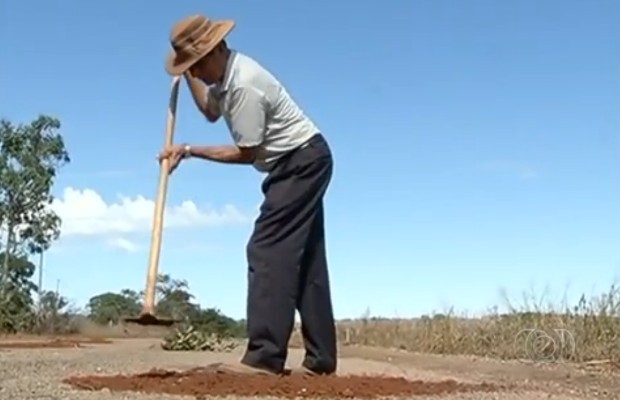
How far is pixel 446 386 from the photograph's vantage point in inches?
226

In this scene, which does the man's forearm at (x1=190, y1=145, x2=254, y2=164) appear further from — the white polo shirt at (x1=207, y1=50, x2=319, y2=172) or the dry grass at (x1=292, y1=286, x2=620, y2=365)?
the dry grass at (x1=292, y1=286, x2=620, y2=365)

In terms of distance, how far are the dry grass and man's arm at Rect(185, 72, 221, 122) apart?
4.86 meters

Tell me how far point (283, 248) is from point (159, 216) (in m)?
0.70

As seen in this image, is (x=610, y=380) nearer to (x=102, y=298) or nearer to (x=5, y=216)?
(x=5, y=216)

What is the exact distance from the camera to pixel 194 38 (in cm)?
545

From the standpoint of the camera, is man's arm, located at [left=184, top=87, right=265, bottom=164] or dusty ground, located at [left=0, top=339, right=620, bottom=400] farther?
man's arm, located at [left=184, top=87, right=265, bottom=164]

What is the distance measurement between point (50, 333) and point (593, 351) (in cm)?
1629

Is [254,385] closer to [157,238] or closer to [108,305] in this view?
[157,238]

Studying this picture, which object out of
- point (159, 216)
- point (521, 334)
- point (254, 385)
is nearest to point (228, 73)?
point (159, 216)

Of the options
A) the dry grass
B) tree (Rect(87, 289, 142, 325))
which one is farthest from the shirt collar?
tree (Rect(87, 289, 142, 325))

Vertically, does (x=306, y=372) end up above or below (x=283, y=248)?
below

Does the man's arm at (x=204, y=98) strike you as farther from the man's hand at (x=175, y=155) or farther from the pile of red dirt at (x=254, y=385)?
the pile of red dirt at (x=254, y=385)

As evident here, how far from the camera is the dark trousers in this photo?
5.40m

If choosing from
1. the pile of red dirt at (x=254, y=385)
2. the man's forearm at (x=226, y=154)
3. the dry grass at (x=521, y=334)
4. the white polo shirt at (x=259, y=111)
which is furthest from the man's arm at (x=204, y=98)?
the dry grass at (x=521, y=334)
